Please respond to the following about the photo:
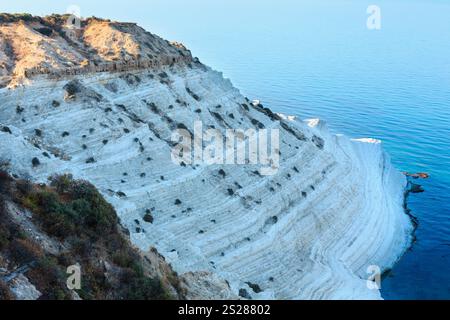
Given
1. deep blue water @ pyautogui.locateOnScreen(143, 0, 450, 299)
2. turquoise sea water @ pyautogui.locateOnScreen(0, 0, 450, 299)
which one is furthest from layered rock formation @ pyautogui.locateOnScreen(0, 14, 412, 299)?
deep blue water @ pyautogui.locateOnScreen(143, 0, 450, 299)

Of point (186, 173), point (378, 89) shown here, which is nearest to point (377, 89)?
point (378, 89)

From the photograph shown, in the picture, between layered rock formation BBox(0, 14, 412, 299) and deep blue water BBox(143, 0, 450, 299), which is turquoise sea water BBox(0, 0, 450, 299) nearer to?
deep blue water BBox(143, 0, 450, 299)

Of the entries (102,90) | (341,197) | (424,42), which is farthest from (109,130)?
(424,42)

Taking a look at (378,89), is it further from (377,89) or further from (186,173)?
(186,173)

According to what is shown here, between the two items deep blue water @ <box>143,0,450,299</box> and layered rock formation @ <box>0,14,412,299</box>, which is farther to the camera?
deep blue water @ <box>143,0,450,299</box>

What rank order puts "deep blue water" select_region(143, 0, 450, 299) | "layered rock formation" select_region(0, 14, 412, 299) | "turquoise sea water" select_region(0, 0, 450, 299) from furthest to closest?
1. "turquoise sea water" select_region(0, 0, 450, 299)
2. "deep blue water" select_region(143, 0, 450, 299)
3. "layered rock formation" select_region(0, 14, 412, 299)

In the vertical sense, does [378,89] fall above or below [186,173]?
below
